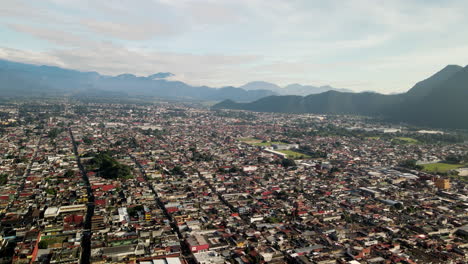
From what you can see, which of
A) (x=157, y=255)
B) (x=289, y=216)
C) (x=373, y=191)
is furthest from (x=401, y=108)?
(x=157, y=255)

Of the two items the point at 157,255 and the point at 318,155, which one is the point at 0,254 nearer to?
the point at 157,255

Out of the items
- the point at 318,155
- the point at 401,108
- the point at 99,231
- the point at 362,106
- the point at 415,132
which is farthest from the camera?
the point at 362,106

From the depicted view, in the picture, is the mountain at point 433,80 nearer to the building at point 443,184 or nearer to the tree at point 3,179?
the building at point 443,184

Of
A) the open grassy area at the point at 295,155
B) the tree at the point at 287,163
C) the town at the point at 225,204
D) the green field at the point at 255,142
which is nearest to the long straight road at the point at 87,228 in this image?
the town at the point at 225,204

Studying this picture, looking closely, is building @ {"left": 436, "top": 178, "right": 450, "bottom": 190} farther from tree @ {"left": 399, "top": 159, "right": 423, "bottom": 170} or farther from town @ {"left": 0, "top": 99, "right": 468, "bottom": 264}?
tree @ {"left": 399, "top": 159, "right": 423, "bottom": 170}

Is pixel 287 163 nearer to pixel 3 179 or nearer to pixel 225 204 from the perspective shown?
pixel 225 204
